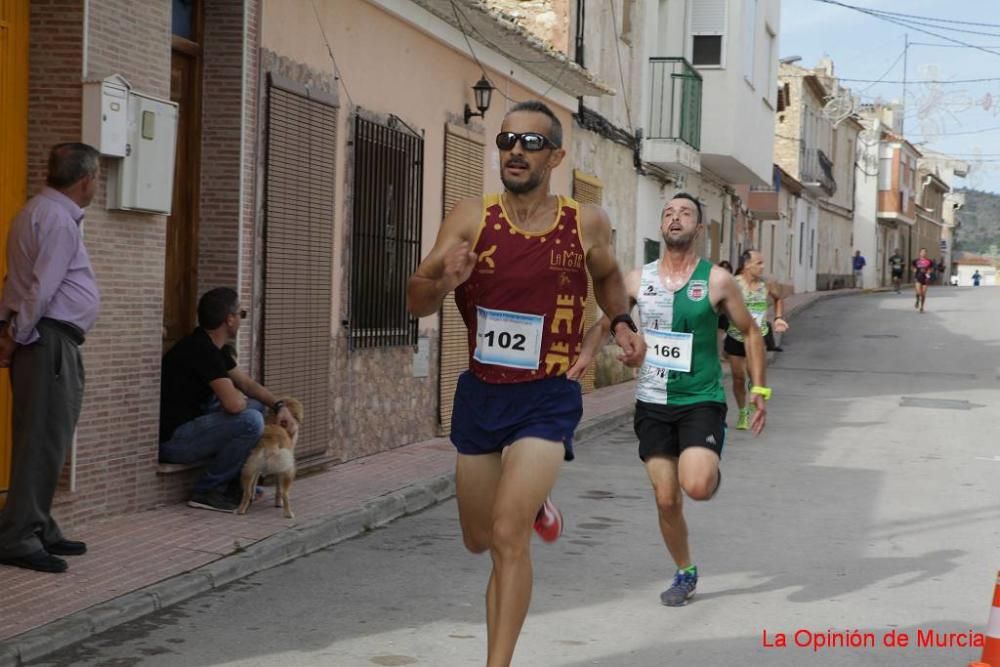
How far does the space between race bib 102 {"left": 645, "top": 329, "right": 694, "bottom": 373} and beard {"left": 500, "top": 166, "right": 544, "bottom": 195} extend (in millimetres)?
2351

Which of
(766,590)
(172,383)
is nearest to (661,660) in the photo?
(766,590)

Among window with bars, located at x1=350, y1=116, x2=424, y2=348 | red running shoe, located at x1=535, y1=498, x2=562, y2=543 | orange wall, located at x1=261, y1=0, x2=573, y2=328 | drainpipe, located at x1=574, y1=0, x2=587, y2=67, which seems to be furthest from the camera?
drainpipe, located at x1=574, y1=0, x2=587, y2=67

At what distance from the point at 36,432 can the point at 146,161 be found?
225 centimetres

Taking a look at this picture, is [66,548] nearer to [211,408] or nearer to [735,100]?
[211,408]

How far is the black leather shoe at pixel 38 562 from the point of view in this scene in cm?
730

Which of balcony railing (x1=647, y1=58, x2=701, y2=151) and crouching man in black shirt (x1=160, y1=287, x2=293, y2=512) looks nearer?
crouching man in black shirt (x1=160, y1=287, x2=293, y2=512)

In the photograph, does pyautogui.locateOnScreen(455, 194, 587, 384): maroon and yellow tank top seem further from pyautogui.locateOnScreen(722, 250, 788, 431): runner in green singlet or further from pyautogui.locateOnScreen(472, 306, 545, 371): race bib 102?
pyautogui.locateOnScreen(722, 250, 788, 431): runner in green singlet

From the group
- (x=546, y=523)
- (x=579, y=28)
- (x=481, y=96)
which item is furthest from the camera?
(x=579, y=28)

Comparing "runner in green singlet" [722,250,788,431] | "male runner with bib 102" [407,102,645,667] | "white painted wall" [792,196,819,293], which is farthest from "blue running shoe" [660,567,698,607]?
"white painted wall" [792,196,819,293]

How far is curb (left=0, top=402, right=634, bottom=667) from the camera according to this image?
20.1 ft

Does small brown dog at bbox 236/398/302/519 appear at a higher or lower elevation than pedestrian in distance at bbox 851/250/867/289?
lower

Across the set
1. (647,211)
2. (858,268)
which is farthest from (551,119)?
(858,268)

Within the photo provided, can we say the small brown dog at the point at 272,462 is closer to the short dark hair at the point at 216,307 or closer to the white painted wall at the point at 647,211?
the short dark hair at the point at 216,307

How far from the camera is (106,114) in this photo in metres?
8.60
